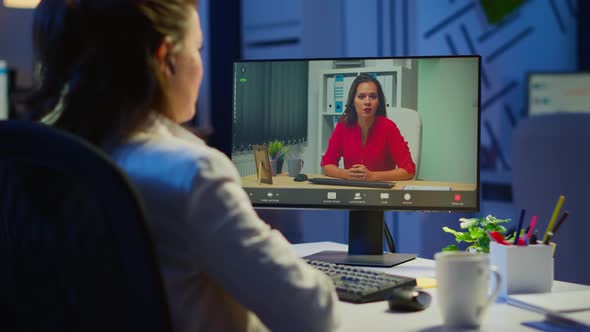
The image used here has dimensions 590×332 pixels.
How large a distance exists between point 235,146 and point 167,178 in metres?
0.94

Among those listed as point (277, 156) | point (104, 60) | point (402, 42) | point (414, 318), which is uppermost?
point (402, 42)

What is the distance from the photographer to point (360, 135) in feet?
5.38

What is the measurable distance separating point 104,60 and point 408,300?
24.0 inches

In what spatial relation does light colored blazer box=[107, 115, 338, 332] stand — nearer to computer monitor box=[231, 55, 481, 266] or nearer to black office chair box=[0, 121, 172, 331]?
black office chair box=[0, 121, 172, 331]

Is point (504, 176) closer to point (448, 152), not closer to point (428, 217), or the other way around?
point (428, 217)

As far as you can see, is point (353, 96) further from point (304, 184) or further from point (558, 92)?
point (558, 92)

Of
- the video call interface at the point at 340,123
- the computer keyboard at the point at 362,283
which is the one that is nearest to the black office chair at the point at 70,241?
the computer keyboard at the point at 362,283

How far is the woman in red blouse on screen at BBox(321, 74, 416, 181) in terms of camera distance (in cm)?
162

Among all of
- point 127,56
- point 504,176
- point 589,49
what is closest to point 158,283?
point 127,56

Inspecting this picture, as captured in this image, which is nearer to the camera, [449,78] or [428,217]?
[449,78]

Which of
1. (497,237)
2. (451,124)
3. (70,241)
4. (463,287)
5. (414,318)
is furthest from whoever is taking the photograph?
(451,124)

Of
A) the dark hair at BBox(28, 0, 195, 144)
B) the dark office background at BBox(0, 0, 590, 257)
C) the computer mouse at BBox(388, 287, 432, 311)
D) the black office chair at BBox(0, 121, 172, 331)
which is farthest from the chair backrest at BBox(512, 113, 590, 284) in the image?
the black office chair at BBox(0, 121, 172, 331)

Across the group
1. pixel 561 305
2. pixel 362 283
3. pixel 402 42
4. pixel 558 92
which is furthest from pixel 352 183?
pixel 558 92

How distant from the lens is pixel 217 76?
446 cm
